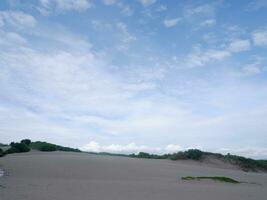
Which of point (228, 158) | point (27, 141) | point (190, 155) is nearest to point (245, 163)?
point (228, 158)

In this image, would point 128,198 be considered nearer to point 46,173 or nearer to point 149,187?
point 149,187

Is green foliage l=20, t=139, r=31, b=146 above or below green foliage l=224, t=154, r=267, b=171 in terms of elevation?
above

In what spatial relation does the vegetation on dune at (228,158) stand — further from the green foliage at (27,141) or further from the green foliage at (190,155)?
the green foliage at (27,141)

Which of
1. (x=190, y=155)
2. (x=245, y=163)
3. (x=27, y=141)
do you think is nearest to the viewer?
(x=190, y=155)

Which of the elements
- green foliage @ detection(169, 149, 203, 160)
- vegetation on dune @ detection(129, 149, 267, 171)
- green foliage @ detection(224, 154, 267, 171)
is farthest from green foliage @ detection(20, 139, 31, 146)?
green foliage @ detection(224, 154, 267, 171)

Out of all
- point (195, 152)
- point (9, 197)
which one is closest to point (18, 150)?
point (195, 152)

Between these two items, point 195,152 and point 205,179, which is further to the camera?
point 195,152

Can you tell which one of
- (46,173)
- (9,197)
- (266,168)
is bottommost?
(9,197)

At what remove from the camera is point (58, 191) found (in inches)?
377

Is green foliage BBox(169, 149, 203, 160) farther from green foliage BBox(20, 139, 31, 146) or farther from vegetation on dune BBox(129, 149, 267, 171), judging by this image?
green foliage BBox(20, 139, 31, 146)

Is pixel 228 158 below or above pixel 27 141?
below

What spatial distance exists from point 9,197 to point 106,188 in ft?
11.2

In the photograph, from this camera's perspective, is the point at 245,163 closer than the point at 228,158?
Yes

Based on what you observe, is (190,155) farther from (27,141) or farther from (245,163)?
(27,141)
